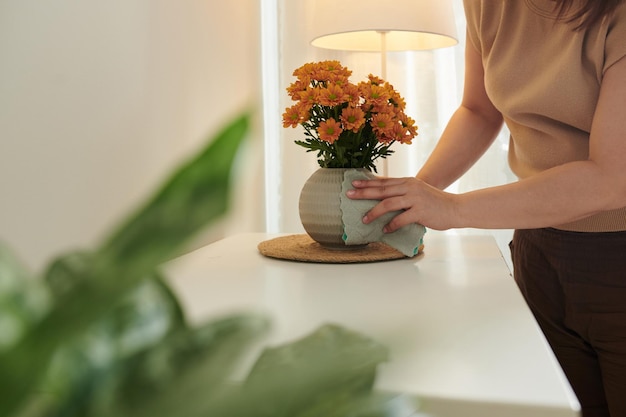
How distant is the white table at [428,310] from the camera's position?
1.76 ft

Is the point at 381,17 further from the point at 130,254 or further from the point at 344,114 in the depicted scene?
the point at 130,254

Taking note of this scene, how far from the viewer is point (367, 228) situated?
1.14 metres

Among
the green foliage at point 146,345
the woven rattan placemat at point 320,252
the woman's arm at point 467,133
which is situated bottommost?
the woven rattan placemat at point 320,252

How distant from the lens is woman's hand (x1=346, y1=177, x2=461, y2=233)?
1.07m

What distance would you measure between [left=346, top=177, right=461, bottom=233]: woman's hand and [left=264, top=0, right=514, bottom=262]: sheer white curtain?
3.88ft

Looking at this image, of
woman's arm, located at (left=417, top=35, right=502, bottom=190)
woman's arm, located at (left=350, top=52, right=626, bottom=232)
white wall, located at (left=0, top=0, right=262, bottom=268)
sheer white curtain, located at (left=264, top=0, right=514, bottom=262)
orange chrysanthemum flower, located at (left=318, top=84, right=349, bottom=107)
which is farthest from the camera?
sheer white curtain, located at (left=264, top=0, right=514, bottom=262)

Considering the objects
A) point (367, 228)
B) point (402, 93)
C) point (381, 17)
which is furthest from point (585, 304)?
point (402, 93)

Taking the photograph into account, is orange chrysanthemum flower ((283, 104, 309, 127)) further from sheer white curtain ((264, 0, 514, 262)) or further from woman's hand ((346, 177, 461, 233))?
sheer white curtain ((264, 0, 514, 262))

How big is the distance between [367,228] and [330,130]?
0.52 ft

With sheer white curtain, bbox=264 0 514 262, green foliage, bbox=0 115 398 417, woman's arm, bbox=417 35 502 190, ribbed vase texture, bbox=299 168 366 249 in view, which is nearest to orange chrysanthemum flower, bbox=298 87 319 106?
ribbed vase texture, bbox=299 168 366 249

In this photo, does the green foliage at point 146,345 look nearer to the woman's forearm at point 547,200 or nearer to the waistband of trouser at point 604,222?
the woman's forearm at point 547,200

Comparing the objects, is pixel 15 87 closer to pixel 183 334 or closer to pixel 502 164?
pixel 183 334

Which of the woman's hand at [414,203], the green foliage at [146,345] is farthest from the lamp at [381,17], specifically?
the green foliage at [146,345]

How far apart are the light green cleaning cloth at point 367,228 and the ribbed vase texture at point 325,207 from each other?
0.01 metres
